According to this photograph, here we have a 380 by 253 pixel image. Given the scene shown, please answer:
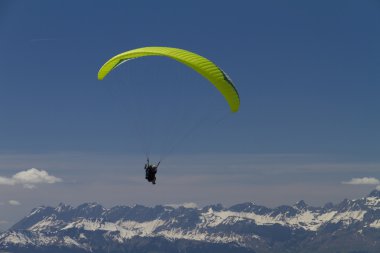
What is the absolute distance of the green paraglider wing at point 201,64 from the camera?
5100 cm

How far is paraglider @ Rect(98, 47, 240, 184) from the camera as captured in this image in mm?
51031

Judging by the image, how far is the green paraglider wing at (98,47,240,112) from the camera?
5100 cm

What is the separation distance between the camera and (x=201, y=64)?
5119 centimetres

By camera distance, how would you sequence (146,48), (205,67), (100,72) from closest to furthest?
(205,67)
(146,48)
(100,72)

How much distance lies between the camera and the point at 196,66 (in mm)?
50594

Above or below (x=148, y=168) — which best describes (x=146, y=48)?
above

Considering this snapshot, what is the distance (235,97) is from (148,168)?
11.0 metres

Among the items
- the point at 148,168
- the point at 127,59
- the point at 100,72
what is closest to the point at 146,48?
the point at 127,59

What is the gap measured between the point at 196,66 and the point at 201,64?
0.77 metres

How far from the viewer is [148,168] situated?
57.4m

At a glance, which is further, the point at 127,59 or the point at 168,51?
the point at 127,59

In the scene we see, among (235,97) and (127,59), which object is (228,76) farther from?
(127,59)

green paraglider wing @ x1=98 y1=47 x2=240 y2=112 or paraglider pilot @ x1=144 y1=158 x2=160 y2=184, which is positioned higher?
green paraglider wing @ x1=98 y1=47 x2=240 y2=112

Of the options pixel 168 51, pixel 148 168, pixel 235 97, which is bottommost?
pixel 148 168
